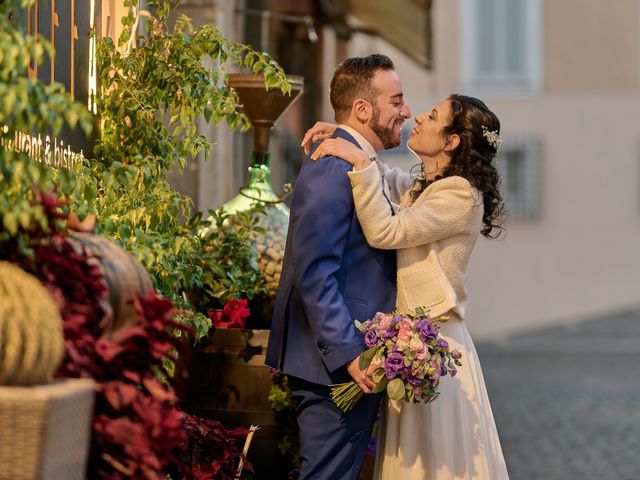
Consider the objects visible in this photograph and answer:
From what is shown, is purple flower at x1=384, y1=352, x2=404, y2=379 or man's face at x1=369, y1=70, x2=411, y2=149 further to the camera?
man's face at x1=369, y1=70, x2=411, y2=149

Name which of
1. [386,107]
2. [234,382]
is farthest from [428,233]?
[234,382]

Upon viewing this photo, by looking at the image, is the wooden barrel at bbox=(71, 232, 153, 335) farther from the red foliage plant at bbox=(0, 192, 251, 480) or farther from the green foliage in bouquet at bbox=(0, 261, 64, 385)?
the green foliage in bouquet at bbox=(0, 261, 64, 385)

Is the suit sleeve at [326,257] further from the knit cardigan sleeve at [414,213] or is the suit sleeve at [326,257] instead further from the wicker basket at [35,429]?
the wicker basket at [35,429]

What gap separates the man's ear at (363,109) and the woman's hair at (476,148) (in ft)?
0.87

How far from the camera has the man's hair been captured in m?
4.72

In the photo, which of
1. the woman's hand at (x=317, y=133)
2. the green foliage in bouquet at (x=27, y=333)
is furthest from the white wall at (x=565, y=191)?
the green foliage in bouquet at (x=27, y=333)

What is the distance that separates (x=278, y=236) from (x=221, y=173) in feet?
8.96

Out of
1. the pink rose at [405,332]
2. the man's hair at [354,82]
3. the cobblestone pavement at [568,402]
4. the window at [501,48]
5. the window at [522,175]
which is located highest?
the window at [501,48]

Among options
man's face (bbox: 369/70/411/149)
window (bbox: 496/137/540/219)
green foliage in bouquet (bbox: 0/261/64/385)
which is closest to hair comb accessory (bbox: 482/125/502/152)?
man's face (bbox: 369/70/411/149)

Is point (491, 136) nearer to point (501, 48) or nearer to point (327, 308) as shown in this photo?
point (327, 308)

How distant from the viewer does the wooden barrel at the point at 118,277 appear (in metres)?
3.23

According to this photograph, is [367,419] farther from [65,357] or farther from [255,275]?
[65,357]

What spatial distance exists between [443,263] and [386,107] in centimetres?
57

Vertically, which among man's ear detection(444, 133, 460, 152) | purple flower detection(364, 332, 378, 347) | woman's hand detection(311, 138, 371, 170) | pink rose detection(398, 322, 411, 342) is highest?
man's ear detection(444, 133, 460, 152)
